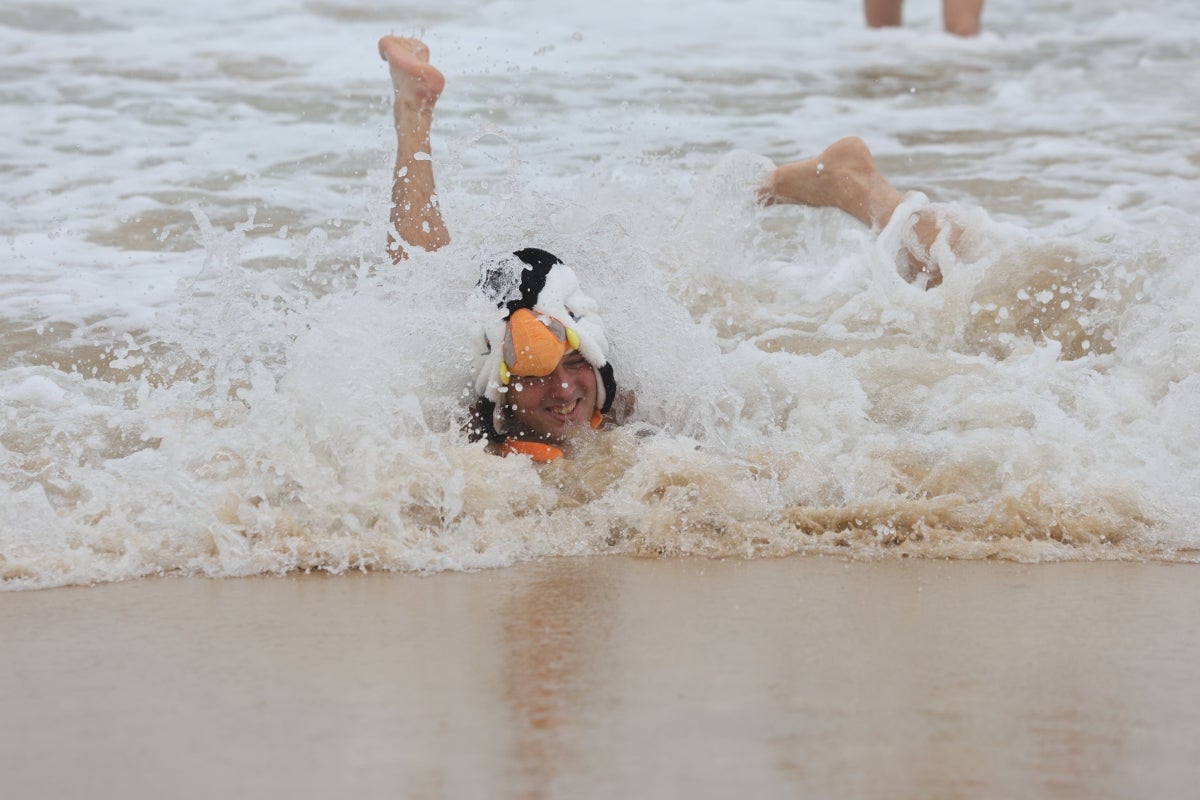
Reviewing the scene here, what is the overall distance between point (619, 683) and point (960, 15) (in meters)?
9.40

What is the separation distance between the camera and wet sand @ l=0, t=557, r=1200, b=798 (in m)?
2.35

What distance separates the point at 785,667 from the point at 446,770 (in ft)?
2.45

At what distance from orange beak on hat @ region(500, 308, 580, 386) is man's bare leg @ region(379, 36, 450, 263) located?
897 mm

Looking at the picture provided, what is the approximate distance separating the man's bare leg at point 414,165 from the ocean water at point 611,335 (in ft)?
0.31

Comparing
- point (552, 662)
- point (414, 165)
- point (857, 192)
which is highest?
point (414, 165)

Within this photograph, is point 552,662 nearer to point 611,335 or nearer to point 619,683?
point 619,683

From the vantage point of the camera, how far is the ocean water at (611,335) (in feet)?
12.2

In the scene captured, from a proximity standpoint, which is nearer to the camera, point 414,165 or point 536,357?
point 536,357

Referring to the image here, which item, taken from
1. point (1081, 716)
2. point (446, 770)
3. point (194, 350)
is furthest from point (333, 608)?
point (194, 350)

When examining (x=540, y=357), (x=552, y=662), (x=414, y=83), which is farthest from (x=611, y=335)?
(x=552, y=662)

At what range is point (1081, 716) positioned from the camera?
8.47ft

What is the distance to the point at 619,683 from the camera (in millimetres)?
2723

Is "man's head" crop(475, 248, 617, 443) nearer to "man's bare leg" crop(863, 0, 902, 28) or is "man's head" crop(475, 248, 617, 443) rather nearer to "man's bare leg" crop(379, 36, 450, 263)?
"man's bare leg" crop(379, 36, 450, 263)

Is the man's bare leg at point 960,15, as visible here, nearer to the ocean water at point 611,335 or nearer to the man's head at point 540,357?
the ocean water at point 611,335
